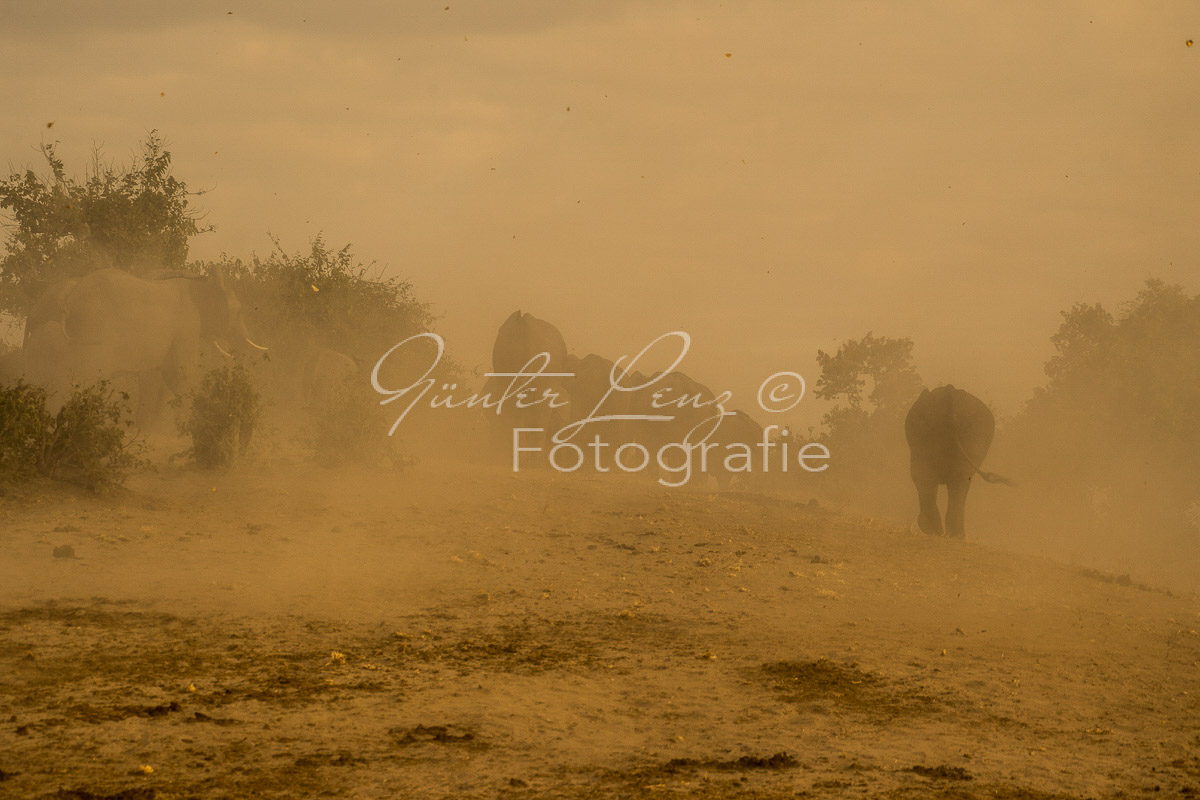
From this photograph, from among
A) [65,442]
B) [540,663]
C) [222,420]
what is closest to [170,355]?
[222,420]

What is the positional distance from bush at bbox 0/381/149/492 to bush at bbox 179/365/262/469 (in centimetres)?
204

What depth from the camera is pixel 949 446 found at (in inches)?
649

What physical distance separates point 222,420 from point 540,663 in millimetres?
9071

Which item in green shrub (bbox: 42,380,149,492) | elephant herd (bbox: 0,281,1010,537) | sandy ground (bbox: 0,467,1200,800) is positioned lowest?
sandy ground (bbox: 0,467,1200,800)

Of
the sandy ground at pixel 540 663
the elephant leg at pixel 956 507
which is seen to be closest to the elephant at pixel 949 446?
the elephant leg at pixel 956 507

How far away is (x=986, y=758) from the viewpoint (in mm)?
4758

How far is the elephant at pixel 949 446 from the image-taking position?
53.7 feet

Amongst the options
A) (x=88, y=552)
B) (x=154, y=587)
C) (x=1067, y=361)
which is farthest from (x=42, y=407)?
(x=1067, y=361)

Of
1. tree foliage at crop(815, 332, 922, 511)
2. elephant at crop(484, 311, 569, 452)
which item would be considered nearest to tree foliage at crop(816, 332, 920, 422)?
tree foliage at crop(815, 332, 922, 511)

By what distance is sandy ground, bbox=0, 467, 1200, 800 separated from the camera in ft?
14.2

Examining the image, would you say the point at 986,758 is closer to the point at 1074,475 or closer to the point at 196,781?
the point at 196,781

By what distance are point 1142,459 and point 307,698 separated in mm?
28835

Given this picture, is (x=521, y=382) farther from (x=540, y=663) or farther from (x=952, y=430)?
(x=540, y=663)

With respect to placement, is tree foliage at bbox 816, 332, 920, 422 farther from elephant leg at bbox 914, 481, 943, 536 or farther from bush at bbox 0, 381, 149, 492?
bush at bbox 0, 381, 149, 492
